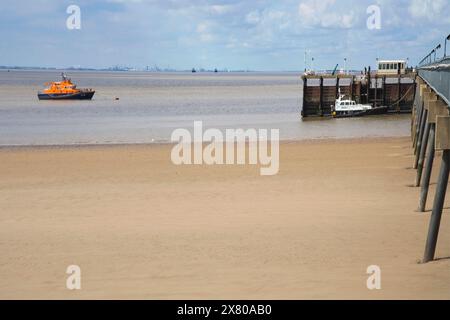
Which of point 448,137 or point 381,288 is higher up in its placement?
point 448,137

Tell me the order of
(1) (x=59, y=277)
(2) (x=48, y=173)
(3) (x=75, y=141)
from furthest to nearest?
(3) (x=75, y=141)
(2) (x=48, y=173)
(1) (x=59, y=277)

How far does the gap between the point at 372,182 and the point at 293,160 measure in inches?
223

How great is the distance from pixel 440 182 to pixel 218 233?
3.99 meters

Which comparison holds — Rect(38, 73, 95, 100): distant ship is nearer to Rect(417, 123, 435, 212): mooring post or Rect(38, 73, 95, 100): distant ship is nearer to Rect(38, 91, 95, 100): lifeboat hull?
Rect(38, 91, 95, 100): lifeboat hull

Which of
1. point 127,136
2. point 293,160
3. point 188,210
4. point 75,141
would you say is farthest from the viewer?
point 127,136

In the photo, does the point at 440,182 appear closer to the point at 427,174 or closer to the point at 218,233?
the point at 427,174

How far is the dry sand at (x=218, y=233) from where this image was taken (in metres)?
8.98

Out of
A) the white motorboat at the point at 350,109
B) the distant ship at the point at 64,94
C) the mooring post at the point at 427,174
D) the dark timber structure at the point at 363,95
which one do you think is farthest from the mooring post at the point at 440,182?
the distant ship at the point at 64,94

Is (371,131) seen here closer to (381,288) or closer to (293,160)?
(293,160)

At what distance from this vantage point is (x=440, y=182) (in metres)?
9.30

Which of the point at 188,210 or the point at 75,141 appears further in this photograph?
the point at 75,141

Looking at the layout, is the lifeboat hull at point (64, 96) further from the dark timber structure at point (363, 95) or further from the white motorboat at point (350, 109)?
the white motorboat at point (350, 109)
